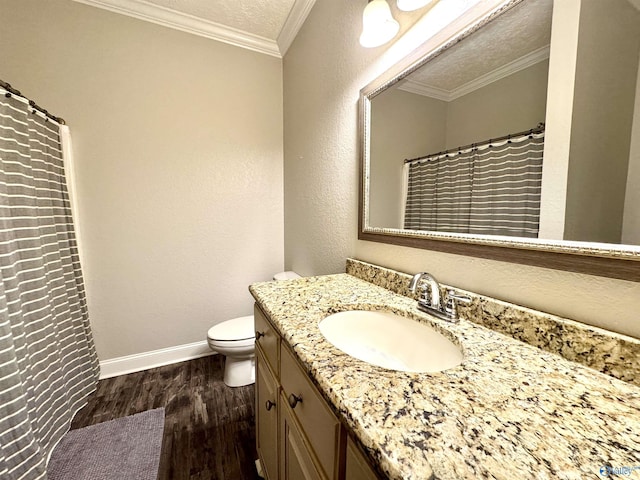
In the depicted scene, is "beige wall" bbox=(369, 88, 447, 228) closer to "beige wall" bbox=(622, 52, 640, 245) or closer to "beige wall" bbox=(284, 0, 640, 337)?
"beige wall" bbox=(284, 0, 640, 337)

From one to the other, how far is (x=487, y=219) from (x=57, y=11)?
8.72ft

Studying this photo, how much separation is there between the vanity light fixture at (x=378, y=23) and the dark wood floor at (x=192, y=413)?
194 cm

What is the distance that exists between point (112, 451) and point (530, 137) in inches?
84.0

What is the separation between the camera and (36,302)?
1219 millimetres

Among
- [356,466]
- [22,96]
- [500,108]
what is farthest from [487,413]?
[22,96]

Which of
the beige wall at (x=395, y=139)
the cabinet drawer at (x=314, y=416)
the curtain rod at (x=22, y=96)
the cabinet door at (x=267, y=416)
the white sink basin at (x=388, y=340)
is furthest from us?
the curtain rod at (x=22, y=96)

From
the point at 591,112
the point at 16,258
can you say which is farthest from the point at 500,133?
the point at 16,258

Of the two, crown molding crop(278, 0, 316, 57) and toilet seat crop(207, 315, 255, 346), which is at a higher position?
crown molding crop(278, 0, 316, 57)

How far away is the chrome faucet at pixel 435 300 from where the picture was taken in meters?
0.79

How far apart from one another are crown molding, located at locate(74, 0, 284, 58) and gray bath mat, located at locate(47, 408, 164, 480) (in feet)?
8.42

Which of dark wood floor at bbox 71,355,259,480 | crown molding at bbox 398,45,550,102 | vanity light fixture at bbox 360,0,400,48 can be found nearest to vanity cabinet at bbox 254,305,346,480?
dark wood floor at bbox 71,355,259,480

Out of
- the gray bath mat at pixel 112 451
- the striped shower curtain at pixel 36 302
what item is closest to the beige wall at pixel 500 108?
the striped shower curtain at pixel 36 302

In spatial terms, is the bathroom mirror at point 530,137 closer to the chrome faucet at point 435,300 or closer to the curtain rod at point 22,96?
the chrome faucet at point 435,300

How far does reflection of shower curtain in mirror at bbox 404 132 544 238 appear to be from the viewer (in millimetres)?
683
